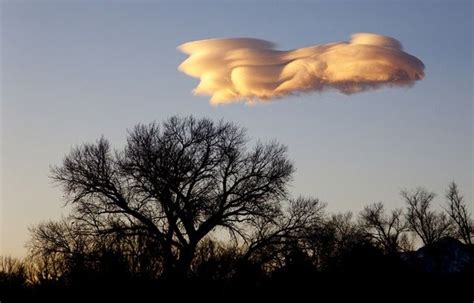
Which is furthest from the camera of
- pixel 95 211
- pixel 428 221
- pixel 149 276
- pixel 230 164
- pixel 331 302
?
pixel 428 221

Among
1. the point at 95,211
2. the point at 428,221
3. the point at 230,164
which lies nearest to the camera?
the point at 95,211

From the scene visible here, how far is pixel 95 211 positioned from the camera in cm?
3691

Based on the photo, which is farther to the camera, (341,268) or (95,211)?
(95,211)

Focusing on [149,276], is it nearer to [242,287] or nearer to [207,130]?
[242,287]

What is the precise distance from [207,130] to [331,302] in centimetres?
2158

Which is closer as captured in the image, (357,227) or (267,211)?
(267,211)

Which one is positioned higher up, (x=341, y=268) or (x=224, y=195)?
(x=224, y=195)

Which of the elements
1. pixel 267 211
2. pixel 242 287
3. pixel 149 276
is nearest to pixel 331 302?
Answer: pixel 242 287

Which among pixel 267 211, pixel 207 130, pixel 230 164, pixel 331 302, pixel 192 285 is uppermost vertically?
pixel 207 130

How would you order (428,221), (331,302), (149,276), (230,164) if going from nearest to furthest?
(149,276)
(331,302)
(230,164)
(428,221)

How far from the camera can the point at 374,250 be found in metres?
22.4

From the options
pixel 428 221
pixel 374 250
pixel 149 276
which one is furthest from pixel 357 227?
pixel 149 276

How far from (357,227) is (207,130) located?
44.7 m

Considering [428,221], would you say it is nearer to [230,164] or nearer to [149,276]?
[230,164]
